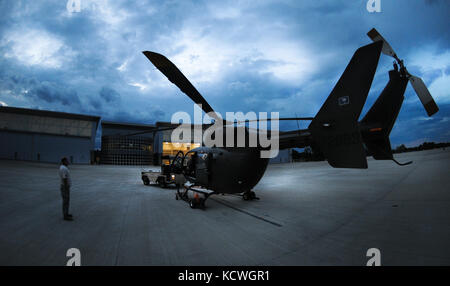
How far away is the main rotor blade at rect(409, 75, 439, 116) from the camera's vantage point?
4.30 meters

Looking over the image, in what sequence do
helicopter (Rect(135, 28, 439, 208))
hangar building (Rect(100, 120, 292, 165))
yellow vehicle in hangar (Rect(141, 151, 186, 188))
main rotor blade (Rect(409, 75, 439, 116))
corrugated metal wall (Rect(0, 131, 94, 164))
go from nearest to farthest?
helicopter (Rect(135, 28, 439, 208)), main rotor blade (Rect(409, 75, 439, 116)), yellow vehicle in hangar (Rect(141, 151, 186, 188)), corrugated metal wall (Rect(0, 131, 94, 164)), hangar building (Rect(100, 120, 292, 165))

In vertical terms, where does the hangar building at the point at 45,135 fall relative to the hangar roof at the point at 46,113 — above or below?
below

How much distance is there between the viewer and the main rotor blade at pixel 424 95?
4297mm

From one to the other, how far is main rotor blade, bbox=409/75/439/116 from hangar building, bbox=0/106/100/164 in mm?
51068

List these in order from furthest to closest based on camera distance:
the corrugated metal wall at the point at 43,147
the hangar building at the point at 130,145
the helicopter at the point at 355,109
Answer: the hangar building at the point at 130,145 → the corrugated metal wall at the point at 43,147 → the helicopter at the point at 355,109

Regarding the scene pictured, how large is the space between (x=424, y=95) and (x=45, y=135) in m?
52.3

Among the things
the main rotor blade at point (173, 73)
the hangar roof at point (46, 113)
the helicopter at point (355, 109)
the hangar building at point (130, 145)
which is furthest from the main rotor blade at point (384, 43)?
the hangar roof at point (46, 113)

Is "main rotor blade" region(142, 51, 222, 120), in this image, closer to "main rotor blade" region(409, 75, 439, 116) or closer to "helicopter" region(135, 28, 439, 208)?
"helicopter" region(135, 28, 439, 208)

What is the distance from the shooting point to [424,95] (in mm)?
4387

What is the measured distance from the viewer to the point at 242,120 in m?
5.44

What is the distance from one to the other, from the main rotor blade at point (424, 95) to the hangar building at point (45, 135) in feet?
168

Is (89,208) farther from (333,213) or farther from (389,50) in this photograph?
(389,50)

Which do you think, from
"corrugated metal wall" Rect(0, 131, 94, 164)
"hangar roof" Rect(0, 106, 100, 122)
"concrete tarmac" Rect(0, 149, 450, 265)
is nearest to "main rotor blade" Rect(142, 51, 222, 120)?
"concrete tarmac" Rect(0, 149, 450, 265)

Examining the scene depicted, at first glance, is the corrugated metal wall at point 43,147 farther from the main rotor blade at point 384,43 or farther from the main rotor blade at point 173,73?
the main rotor blade at point 384,43
